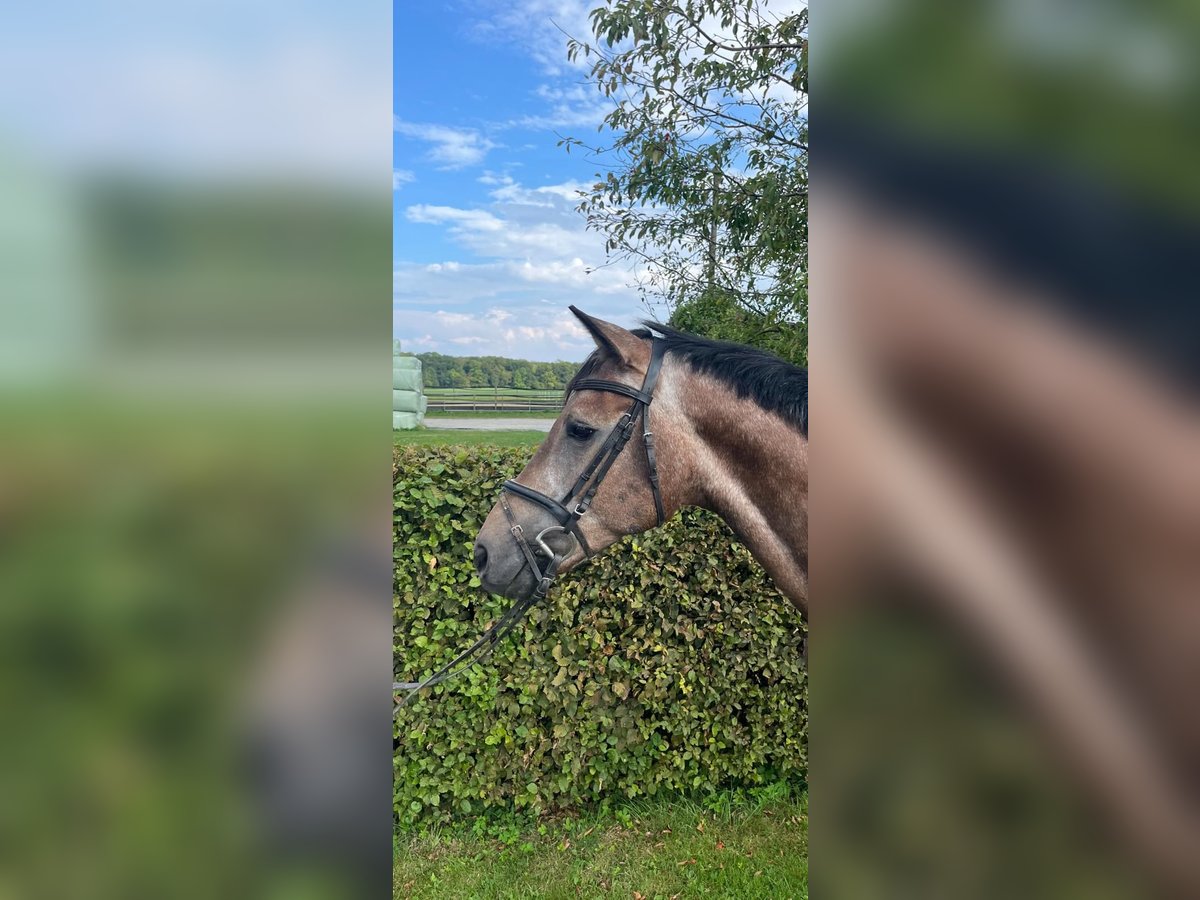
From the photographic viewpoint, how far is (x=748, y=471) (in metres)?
2.35

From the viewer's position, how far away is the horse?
2305 mm

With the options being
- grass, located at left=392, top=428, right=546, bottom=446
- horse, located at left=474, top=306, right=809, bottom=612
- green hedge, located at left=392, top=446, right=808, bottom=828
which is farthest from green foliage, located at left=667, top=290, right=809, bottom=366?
horse, located at left=474, top=306, right=809, bottom=612

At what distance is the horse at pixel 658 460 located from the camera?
Answer: 2.30 metres

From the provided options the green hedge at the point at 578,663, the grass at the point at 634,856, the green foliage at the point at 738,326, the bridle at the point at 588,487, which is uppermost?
the green foliage at the point at 738,326

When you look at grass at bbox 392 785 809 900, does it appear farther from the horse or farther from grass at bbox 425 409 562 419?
grass at bbox 425 409 562 419

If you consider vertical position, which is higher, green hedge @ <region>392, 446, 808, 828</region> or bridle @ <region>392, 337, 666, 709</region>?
bridle @ <region>392, 337, 666, 709</region>

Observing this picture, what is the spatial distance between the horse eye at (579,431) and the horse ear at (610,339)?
0.28 m

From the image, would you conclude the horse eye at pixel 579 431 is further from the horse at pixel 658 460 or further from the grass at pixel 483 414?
the grass at pixel 483 414

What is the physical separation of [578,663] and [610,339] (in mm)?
2215

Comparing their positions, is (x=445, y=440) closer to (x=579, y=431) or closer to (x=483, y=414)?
(x=579, y=431)
